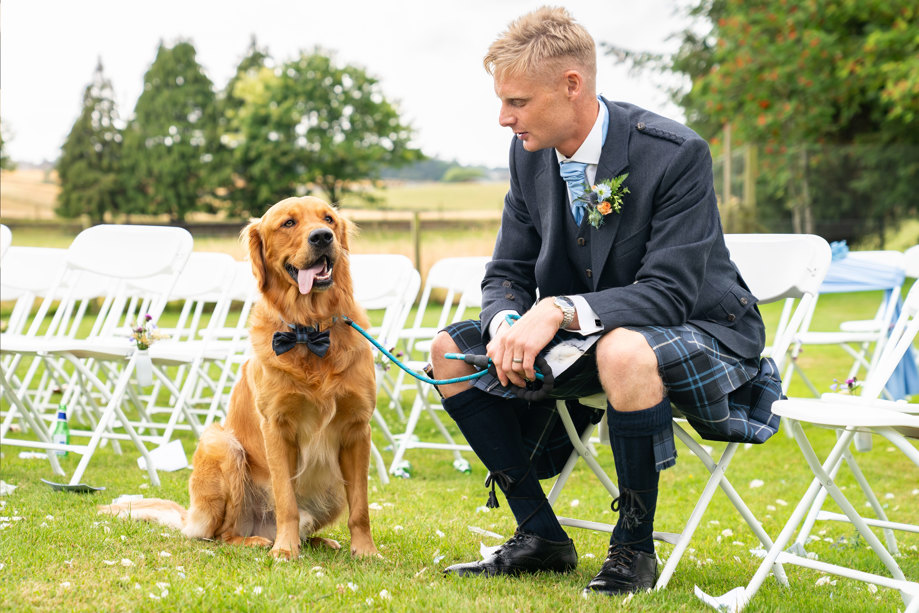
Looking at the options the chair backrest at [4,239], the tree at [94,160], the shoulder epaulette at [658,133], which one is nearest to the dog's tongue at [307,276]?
the shoulder epaulette at [658,133]

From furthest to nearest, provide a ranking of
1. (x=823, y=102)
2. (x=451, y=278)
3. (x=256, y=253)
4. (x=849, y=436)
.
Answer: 1. (x=823, y=102)
2. (x=451, y=278)
3. (x=256, y=253)
4. (x=849, y=436)

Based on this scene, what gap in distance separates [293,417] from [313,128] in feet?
76.5

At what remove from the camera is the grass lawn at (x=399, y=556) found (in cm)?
220

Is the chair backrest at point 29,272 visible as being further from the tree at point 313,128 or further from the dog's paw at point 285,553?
the tree at point 313,128

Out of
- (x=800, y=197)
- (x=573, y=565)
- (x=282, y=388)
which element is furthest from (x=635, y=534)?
(x=800, y=197)

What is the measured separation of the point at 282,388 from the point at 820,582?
1732 millimetres

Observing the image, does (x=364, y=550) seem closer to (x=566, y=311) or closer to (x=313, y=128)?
(x=566, y=311)

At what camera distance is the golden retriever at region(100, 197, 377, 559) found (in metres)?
2.84

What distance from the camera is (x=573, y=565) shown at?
8.68 ft

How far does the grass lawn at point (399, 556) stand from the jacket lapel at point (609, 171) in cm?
91

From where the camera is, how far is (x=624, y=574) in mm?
2322

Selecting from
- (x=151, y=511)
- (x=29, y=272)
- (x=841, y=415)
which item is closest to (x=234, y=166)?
(x=29, y=272)

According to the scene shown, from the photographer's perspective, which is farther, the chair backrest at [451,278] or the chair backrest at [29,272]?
the chair backrest at [29,272]

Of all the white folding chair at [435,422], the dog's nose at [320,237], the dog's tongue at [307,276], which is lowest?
the white folding chair at [435,422]
